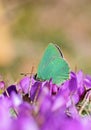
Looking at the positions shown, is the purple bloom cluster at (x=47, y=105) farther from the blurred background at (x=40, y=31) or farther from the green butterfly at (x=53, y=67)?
the blurred background at (x=40, y=31)

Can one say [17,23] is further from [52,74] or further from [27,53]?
[52,74]

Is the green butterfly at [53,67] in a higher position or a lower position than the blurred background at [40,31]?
lower

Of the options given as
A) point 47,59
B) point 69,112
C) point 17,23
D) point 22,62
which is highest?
point 17,23

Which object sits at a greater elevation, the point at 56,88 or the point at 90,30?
the point at 90,30

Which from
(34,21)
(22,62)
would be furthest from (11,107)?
(34,21)

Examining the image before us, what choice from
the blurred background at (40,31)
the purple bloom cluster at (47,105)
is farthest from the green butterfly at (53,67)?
the blurred background at (40,31)

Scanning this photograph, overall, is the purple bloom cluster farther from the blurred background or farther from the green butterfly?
the blurred background

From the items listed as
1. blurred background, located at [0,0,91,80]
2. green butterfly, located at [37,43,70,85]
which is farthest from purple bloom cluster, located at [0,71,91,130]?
blurred background, located at [0,0,91,80]
